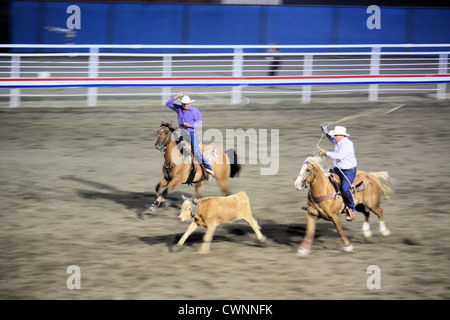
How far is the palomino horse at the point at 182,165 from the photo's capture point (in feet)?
32.9

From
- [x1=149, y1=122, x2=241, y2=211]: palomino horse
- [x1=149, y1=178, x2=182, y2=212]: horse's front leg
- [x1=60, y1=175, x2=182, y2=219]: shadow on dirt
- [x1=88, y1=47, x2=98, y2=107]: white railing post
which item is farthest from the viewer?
[x1=88, y1=47, x2=98, y2=107]: white railing post

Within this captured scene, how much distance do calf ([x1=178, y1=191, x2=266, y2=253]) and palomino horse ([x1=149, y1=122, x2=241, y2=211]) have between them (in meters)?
1.56

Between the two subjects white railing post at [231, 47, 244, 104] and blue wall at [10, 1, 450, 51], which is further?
blue wall at [10, 1, 450, 51]

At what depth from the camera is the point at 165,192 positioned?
1019cm

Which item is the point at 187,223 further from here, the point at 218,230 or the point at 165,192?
the point at 165,192

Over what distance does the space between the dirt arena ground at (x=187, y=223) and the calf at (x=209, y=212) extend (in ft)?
0.89

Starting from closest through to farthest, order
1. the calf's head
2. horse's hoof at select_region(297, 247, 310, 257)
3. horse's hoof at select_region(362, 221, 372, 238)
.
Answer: the calf's head → horse's hoof at select_region(297, 247, 310, 257) → horse's hoof at select_region(362, 221, 372, 238)

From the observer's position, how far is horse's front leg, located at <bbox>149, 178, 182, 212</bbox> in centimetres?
1014

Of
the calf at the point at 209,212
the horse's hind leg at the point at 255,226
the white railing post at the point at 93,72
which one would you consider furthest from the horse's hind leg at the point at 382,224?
the white railing post at the point at 93,72

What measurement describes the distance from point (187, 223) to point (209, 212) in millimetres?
1425

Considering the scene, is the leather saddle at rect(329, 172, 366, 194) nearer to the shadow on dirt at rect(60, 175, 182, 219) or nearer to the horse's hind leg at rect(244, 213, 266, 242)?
the horse's hind leg at rect(244, 213, 266, 242)

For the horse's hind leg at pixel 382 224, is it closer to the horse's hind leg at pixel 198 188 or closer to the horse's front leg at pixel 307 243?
the horse's front leg at pixel 307 243

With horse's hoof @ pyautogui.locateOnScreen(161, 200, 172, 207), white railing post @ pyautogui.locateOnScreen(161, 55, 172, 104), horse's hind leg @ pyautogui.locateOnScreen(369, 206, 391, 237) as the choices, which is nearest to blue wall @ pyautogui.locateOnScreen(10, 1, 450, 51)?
white railing post @ pyautogui.locateOnScreen(161, 55, 172, 104)
